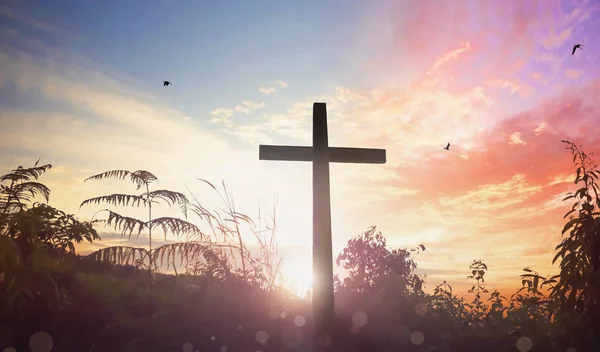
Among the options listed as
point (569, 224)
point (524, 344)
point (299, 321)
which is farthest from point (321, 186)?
point (524, 344)

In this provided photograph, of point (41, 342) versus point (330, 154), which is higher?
point (330, 154)

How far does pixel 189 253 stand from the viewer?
8273mm

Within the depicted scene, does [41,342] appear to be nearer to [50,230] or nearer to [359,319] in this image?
[50,230]

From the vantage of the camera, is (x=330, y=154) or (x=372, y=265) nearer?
(x=330, y=154)

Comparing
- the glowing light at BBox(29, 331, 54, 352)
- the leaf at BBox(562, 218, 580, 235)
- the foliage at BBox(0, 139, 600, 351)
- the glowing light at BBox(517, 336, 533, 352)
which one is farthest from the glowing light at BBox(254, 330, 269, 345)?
the leaf at BBox(562, 218, 580, 235)

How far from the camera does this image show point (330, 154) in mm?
8133

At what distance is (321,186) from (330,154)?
0.68m

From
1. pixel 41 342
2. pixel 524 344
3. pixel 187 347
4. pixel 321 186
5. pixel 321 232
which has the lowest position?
pixel 524 344

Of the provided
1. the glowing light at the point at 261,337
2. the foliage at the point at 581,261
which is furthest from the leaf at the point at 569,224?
the glowing light at the point at 261,337

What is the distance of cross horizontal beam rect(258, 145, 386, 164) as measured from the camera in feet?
25.9

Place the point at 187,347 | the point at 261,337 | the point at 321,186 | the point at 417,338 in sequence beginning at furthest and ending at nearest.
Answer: the point at 417,338
the point at 321,186
the point at 261,337
the point at 187,347

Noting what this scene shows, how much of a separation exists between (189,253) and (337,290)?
14.5 ft

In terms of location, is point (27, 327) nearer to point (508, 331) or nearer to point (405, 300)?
point (405, 300)

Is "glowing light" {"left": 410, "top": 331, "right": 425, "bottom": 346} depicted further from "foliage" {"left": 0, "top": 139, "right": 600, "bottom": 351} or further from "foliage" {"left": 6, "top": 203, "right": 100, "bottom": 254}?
"foliage" {"left": 6, "top": 203, "right": 100, "bottom": 254}
